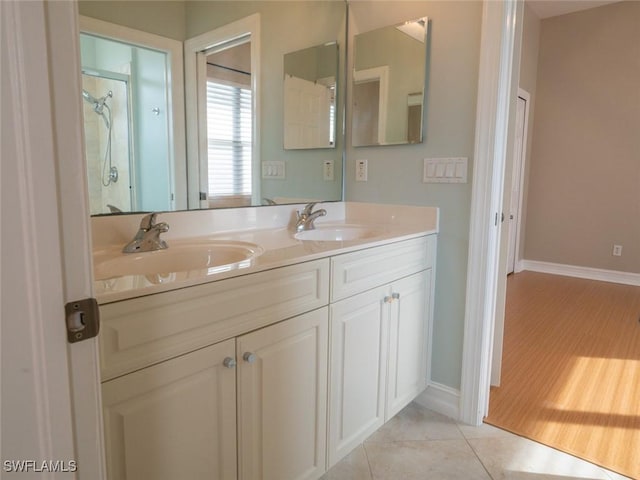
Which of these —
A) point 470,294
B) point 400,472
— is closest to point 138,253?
point 400,472

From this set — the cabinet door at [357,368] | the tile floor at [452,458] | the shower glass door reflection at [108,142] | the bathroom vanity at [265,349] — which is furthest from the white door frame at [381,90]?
the tile floor at [452,458]

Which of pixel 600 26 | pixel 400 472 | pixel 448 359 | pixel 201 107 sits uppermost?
pixel 600 26

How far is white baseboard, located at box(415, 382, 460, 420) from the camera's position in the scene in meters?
1.92

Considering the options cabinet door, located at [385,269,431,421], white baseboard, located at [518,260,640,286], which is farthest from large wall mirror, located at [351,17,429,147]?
white baseboard, located at [518,260,640,286]

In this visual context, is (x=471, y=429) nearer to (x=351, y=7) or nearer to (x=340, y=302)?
(x=340, y=302)

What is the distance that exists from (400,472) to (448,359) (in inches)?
22.3

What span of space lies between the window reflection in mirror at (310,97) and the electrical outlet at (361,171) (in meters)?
0.18

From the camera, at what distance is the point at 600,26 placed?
4180 millimetres

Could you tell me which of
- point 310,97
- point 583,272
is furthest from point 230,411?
point 583,272

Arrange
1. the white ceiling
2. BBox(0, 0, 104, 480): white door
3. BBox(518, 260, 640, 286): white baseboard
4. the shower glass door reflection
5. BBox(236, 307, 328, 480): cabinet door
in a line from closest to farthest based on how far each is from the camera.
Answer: BBox(0, 0, 104, 480): white door
BBox(236, 307, 328, 480): cabinet door
the shower glass door reflection
the white ceiling
BBox(518, 260, 640, 286): white baseboard

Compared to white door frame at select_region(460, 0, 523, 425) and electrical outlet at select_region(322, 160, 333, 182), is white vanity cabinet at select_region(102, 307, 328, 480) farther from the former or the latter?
electrical outlet at select_region(322, 160, 333, 182)

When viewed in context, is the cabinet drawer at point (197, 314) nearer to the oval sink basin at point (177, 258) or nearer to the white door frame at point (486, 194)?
the oval sink basin at point (177, 258)

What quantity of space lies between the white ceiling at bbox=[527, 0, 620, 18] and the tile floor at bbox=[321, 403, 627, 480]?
411 cm

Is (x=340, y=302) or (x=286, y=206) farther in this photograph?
(x=286, y=206)
